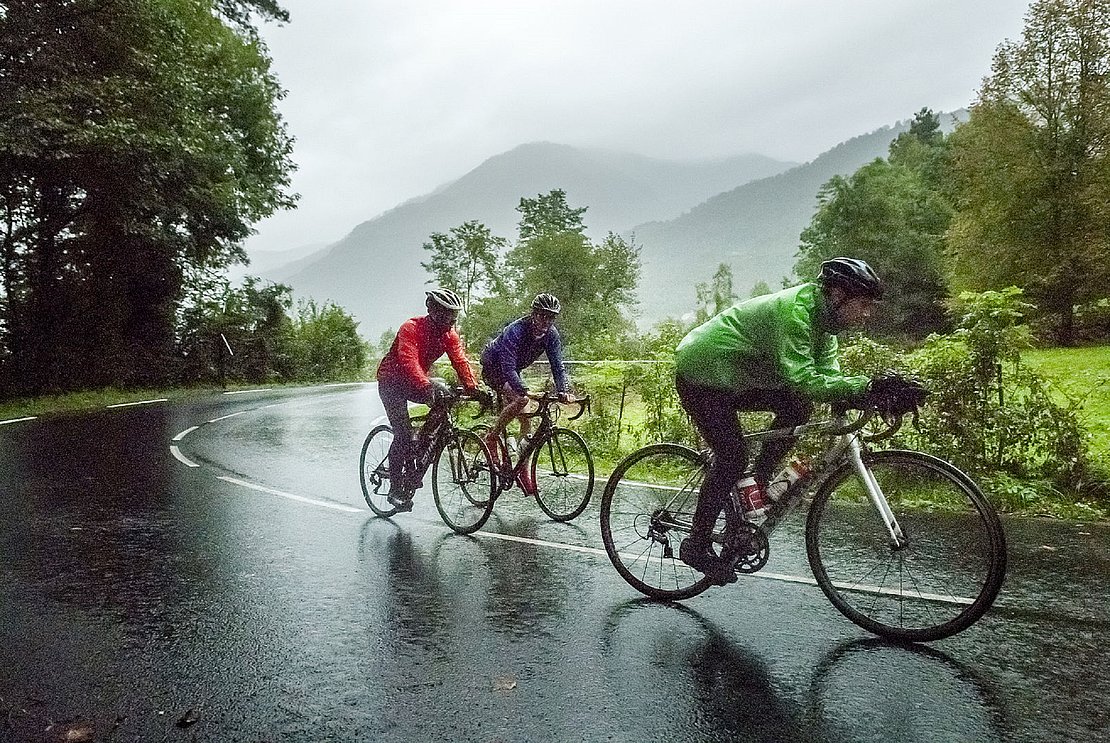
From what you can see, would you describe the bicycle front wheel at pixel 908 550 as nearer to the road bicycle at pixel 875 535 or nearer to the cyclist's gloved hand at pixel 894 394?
the road bicycle at pixel 875 535

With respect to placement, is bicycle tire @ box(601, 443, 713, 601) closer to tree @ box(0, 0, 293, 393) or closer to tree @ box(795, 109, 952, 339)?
tree @ box(0, 0, 293, 393)

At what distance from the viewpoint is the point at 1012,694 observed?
3.15m

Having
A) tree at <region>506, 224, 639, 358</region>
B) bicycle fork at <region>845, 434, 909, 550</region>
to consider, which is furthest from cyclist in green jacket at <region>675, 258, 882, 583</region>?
tree at <region>506, 224, 639, 358</region>

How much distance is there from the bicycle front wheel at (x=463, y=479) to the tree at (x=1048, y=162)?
30813 mm

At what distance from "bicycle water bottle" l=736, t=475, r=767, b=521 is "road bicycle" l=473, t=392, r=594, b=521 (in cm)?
242

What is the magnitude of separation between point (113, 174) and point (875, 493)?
68.8ft

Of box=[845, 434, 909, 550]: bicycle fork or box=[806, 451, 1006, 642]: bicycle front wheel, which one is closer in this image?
box=[806, 451, 1006, 642]: bicycle front wheel

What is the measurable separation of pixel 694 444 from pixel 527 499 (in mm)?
2904

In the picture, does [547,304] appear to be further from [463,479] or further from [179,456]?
[179,456]

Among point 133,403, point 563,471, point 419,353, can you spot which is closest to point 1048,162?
point 563,471

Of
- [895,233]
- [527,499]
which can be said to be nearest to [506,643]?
[527,499]

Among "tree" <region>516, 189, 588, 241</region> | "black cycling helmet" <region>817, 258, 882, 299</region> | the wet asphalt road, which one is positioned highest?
"tree" <region>516, 189, 588, 241</region>

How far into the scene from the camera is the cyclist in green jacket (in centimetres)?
373

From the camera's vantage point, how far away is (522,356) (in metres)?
6.75
